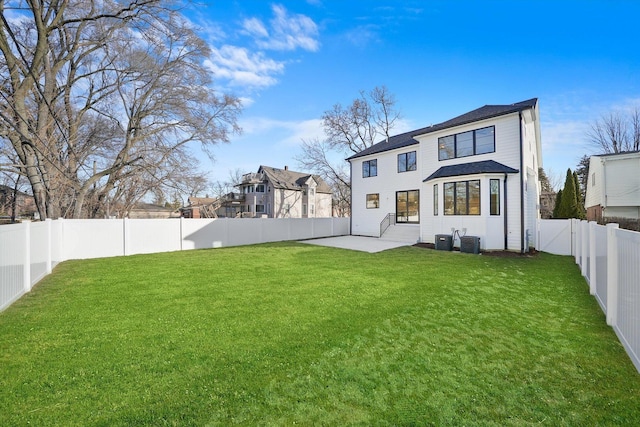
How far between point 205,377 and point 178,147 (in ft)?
51.5

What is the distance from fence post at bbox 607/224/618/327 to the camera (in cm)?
382

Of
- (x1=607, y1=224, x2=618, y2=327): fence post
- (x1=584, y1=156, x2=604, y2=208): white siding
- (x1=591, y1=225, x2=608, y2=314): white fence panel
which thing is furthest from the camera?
(x1=584, y1=156, x2=604, y2=208): white siding

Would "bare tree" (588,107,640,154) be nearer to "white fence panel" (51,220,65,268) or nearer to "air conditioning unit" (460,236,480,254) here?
"air conditioning unit" (460,236,480,254)

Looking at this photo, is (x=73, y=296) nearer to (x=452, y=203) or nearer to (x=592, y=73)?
(x=452, y=203)

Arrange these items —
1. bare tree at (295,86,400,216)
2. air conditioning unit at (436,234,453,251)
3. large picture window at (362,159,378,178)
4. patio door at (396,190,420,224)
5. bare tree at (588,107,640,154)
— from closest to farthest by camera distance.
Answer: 1. air conditioning unit at (436,234,453,251)
2. patio door at (396,190,420,224)
3. large picture window at (362,159,378,178)
4. bare tree at (588,107,640,154)
5. bare tree at (295,86,400,216)

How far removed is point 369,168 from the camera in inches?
722

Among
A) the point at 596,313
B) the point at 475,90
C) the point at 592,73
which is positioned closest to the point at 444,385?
the point at 596,313

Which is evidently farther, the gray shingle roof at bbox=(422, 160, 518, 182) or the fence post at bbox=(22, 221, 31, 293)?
the gray shingle roof at bbox=(422, 160, 518, 182)

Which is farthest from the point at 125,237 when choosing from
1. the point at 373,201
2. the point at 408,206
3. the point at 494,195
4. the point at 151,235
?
the point at 494,195

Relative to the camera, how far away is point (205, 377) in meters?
2.75

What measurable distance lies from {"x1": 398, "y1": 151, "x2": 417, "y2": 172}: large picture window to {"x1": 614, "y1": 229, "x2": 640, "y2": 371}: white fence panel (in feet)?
41.3

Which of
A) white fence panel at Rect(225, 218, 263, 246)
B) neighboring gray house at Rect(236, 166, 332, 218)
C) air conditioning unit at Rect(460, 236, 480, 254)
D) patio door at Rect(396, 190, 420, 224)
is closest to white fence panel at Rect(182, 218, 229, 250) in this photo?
white fence panel at Rect(225, 218, 263, 246)

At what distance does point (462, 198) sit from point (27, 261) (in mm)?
13721

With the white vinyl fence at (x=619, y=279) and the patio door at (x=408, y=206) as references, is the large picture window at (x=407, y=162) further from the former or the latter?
the white vinyl fence at (x=619, y=279)
